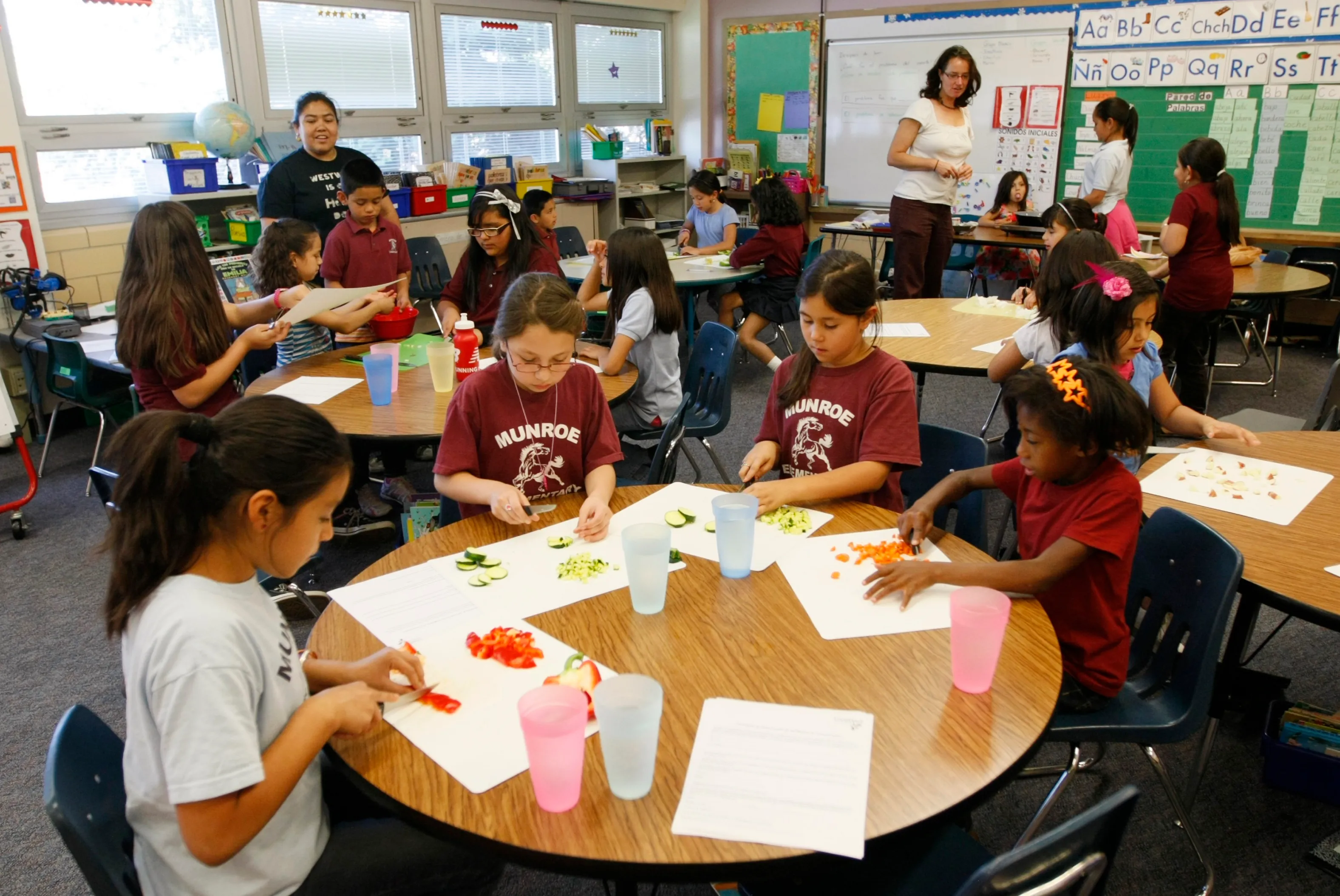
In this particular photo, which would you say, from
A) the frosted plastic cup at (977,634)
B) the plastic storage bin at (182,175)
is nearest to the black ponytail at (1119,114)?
the frosted plastic cup at (977,634)

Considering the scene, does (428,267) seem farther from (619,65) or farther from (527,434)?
(527,434)

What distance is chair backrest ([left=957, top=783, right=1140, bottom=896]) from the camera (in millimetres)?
926

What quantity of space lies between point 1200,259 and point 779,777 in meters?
4.35

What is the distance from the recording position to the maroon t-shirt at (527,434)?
204cm

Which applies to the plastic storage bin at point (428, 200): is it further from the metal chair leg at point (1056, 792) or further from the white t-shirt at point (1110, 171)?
the metal chair leg at point (1056, 792)

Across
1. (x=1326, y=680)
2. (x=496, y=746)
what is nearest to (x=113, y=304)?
(x=496, y=746)

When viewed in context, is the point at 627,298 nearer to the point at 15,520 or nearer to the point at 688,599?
the point at 688,599

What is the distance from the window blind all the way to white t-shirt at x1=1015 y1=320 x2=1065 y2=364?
18.2 ft

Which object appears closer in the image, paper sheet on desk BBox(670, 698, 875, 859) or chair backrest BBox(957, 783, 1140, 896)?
chair backrest BBox(957, 783, 1140, 896)

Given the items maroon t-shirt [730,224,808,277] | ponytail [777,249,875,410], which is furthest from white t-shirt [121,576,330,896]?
maroon t-shirt [730,224,808,277]

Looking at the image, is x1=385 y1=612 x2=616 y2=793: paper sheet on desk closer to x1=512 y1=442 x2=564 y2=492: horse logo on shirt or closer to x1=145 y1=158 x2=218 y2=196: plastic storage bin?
x1=512 y1=442 x2=564 y2=492: horse logo on shirt

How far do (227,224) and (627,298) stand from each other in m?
2.94

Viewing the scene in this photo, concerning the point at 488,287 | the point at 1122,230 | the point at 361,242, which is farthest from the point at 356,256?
the point at 1122,230

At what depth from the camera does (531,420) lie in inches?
82.7
